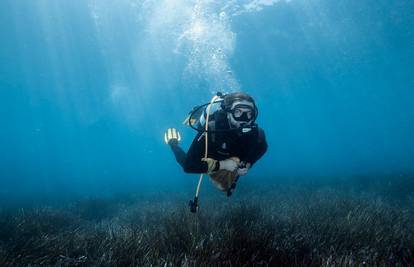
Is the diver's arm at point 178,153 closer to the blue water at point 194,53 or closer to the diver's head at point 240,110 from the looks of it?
the diver's head at point 240,110

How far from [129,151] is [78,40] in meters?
148

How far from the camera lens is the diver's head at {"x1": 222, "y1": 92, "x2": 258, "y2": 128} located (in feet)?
16.0

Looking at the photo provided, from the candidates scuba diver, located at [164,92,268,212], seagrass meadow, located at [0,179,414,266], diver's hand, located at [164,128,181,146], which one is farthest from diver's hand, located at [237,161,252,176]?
diver's hand, located at [164,128,181,146]

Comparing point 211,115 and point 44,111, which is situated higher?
point 44,111

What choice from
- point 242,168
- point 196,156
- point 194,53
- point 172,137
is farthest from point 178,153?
point 194,53

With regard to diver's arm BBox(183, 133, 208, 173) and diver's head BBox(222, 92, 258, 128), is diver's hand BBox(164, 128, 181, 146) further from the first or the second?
diver's head BBox(222, 92, 258, 128)

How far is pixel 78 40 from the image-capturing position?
1225 inches

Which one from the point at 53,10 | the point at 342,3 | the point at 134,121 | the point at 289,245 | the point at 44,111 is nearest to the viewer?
the point at 289,245

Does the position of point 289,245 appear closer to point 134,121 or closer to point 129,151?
point 134,121

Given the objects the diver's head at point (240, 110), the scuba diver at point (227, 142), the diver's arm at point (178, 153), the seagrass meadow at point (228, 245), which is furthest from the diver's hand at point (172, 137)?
the diver's head at point (240, 110)

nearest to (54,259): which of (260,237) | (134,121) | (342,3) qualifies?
(260,237)

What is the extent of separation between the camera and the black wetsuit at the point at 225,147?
5047 millimetres

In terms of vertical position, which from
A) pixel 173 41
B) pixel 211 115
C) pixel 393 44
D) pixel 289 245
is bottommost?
pixel 289 245

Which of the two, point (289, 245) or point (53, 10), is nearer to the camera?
point (289, 245)
